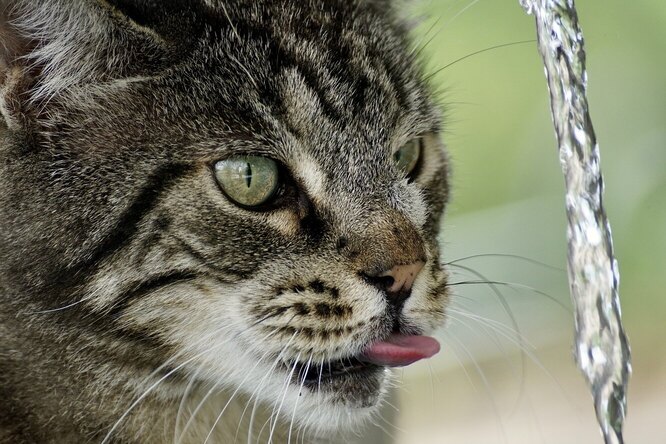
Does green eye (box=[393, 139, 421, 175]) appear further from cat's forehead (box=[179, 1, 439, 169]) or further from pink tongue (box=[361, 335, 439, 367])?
pink tongue (box=[361, 335, 439, 367])

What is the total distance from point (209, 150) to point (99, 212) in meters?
0.22

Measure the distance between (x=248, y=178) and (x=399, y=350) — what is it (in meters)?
0.41

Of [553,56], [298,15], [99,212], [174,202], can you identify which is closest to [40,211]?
[99,212]

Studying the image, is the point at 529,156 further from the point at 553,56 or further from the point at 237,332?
the point at 237,332

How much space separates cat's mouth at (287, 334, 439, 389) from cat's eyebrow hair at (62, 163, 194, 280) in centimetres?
37

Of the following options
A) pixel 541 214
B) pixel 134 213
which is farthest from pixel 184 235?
pixel 541 214

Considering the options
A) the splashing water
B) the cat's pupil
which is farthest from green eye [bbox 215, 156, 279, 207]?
the splashing water

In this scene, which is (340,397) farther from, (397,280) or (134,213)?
(134,213)

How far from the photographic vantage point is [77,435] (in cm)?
161

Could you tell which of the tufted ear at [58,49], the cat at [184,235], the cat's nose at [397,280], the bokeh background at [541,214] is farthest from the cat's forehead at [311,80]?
the bokeh background at [541,214]

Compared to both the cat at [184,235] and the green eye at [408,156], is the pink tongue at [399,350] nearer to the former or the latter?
the cat at [184,235]

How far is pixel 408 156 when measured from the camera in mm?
1889

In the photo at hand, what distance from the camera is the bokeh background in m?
3.13

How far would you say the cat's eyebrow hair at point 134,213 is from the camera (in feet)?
4.98
